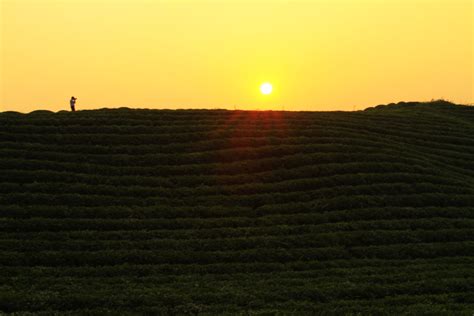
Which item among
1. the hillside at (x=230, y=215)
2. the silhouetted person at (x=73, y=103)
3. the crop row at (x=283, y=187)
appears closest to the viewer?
the hillside at (x=230, y=215)

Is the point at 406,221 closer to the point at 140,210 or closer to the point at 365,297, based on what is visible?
the point at 365,297

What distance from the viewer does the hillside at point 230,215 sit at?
18453 millimetres

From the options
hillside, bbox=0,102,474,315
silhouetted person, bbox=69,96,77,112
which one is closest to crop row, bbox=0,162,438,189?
hillside, bbox=0,102,474,315

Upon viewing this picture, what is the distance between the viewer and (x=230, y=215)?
86.4ft

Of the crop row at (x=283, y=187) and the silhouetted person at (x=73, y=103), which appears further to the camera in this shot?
the silhouetted person at (x=73, y=103)

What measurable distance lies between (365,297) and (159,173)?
1429cm

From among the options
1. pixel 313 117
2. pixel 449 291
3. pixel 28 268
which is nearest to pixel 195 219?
pixel 28 268

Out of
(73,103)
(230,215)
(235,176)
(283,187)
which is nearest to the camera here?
(230,215)

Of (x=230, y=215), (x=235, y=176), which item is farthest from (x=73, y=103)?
(x=230, y=215)

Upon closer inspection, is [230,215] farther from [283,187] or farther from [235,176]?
[235,176]

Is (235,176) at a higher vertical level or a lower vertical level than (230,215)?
higher

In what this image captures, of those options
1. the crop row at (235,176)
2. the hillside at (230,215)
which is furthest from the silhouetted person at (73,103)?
the crop row at (235,176)

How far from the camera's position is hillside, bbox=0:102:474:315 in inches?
727

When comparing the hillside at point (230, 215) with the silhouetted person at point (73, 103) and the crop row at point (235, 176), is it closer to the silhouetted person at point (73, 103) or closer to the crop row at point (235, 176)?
the crop row at point (235, 176)
